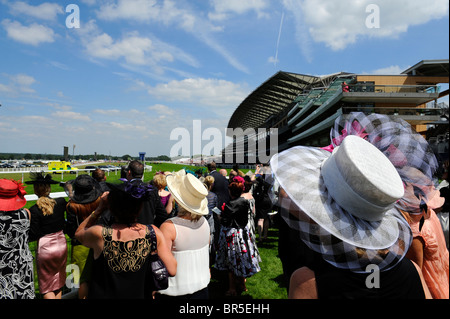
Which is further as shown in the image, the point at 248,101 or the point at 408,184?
the point at 248,101

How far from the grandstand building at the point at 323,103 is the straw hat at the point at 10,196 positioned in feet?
31.1

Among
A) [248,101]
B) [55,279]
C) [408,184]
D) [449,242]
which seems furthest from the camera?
[248,101]

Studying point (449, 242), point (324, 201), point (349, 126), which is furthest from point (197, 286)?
point (449, 242)

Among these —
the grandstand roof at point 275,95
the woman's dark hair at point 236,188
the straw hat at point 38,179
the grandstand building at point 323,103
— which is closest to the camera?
the straw hat at point 38,179

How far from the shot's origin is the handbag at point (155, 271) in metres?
2.12

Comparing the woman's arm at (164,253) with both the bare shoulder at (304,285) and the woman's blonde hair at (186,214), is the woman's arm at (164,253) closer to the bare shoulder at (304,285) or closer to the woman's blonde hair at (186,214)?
the woman's blonde hair at (186,214)

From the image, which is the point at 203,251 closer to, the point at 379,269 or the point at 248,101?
the point at 379,269

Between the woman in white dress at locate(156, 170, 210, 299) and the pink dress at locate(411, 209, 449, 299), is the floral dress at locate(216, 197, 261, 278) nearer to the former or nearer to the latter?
the woman in white dress at locate(156, 170, 210, 299)

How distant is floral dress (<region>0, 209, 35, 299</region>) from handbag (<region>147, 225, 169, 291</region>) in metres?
1.68

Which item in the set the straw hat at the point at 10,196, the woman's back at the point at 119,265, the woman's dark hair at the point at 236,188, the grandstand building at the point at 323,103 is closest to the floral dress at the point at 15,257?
the straw hat at the point at 10,196

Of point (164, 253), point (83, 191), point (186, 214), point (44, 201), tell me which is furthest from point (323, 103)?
point (164, 253)

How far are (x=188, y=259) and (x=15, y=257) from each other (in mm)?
1848

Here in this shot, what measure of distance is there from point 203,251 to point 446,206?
3.24m
